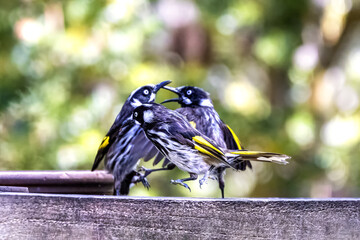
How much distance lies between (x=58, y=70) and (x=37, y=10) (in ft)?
1.17

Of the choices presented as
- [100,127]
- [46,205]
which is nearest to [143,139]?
[46,205]

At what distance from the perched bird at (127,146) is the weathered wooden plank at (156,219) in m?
0.58

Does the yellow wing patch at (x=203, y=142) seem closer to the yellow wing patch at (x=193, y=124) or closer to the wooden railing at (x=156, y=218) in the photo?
the yellow wing patch at (x=193, y=124)

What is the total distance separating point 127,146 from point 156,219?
0.86 meters

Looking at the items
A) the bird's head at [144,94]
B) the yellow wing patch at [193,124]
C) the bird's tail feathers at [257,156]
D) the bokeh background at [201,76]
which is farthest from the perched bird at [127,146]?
the bokeh background at [201,76]

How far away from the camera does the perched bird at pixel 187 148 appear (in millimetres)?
1596

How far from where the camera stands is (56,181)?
5.54 feet

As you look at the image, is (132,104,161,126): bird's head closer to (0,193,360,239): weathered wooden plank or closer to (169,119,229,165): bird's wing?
(169,119,229,165): bird's wing

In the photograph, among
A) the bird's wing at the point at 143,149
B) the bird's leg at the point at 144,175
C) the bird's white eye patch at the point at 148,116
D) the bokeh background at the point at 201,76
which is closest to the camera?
the bird's white eye patch at the point at 148,116

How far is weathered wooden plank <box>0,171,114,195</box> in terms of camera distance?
160 cm

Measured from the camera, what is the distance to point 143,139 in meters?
1.96

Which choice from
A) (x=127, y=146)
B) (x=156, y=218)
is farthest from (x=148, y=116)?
(x=156, y=218)

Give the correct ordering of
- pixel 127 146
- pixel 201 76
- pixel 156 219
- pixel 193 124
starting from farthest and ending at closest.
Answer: pixel 201 76 → pixel 127 146 → pixel 193 124 → pixel 156 219

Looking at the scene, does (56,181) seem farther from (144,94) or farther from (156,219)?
(156,219)
